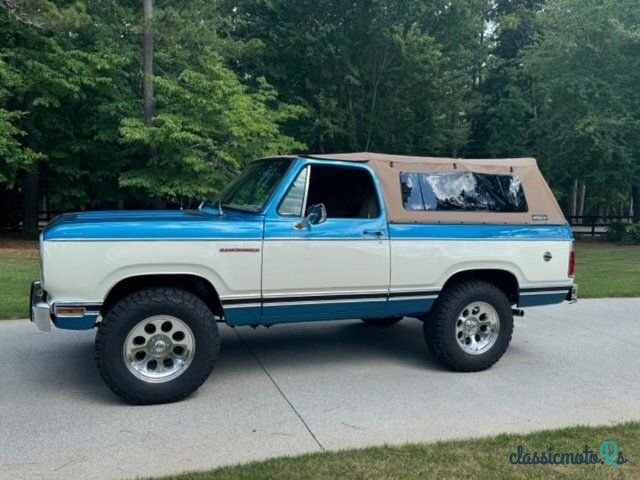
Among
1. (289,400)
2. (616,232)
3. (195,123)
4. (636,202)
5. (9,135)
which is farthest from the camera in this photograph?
(636,202)

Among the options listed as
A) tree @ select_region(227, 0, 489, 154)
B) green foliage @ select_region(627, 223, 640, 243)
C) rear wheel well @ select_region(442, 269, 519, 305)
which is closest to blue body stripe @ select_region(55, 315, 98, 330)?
rear wheel well @ select_region(442, 269, 519, 305)

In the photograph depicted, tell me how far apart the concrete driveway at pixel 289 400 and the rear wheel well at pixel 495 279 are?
30.0 inches

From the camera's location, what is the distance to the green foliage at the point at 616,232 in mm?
27516

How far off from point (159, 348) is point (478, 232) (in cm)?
326

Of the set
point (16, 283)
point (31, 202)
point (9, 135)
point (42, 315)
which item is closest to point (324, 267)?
point (42, 315)

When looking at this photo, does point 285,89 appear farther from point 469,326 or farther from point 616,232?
point 469,326

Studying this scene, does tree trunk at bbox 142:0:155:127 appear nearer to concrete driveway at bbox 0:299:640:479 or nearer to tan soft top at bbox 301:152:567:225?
concrete driveway at bbox 0:299:640:479

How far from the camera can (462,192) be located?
6.23 meters

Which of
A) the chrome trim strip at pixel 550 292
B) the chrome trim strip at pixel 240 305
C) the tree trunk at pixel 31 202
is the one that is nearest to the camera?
the chrome trim strip at pixel 240 305

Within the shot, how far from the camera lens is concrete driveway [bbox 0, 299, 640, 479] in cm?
412

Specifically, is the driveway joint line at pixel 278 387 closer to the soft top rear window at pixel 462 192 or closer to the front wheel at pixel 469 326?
the front wheel at pixel 469 326

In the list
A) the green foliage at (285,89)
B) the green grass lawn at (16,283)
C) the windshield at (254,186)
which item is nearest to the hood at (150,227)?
the windshield at (254,186)

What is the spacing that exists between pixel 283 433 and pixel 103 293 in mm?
1801

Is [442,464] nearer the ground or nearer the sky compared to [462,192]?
nearer the ground
